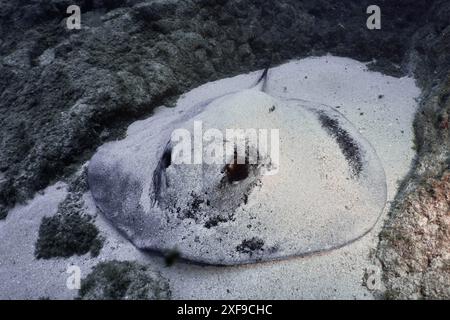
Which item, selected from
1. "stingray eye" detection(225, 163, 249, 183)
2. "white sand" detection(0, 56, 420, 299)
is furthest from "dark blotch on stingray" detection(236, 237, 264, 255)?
"stingray eye" detection(225, 163, 249, 183)

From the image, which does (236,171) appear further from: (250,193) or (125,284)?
(125,284)

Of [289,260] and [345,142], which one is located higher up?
[345,142]

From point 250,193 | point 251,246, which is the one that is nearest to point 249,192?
point 250,193

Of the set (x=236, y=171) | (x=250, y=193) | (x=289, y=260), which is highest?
(x=236, y=171)

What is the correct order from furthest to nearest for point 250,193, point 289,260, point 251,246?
point 250,193 < point 289,260 < point 251,246

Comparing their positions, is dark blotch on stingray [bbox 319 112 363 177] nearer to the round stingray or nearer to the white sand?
the round stingray

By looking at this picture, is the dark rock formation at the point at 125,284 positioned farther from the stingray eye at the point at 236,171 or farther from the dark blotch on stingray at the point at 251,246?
the stingray eye at the point at 236,171
